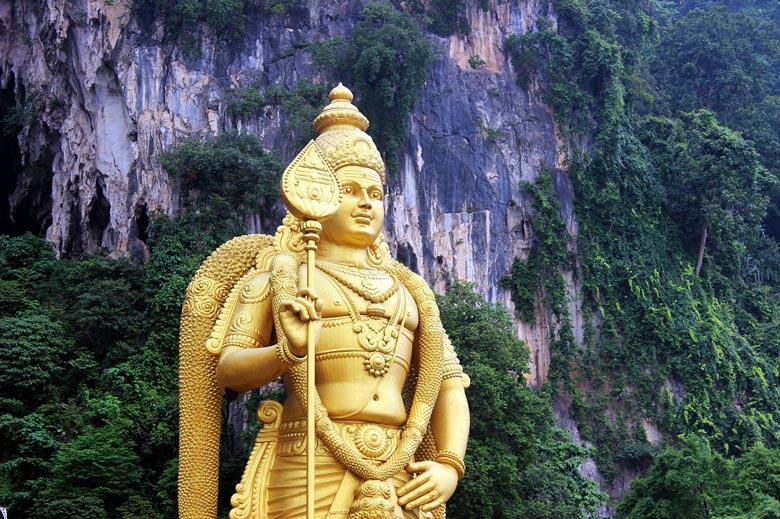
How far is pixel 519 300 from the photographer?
26.7 m

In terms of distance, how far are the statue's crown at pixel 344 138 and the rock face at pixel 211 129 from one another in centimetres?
1553

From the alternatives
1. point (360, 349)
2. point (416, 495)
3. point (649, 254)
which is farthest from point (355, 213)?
point (649, 254)

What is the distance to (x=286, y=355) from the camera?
6.05 m

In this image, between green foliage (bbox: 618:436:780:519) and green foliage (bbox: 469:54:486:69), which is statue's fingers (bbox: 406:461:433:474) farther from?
green foliage (bbox: 469:54:486:69)

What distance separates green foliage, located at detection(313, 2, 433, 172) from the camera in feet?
80.4

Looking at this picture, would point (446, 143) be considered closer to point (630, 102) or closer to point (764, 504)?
point (630, 102)

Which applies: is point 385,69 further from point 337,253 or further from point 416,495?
point 416,495

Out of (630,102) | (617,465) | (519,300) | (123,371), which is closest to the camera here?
(123,371)

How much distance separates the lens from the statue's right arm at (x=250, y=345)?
249 inches

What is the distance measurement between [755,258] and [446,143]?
11045 mm

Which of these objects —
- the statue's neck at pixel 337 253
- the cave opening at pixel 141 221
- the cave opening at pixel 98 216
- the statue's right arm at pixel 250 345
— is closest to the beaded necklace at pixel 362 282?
the statue's neck at pixel 337 253

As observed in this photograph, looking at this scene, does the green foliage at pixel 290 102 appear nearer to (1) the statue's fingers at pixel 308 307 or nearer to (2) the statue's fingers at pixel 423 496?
(2) the statue's fingers at pixel 423 496

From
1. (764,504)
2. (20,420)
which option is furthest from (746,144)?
(20,420)

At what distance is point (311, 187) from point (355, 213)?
2.10 feet
